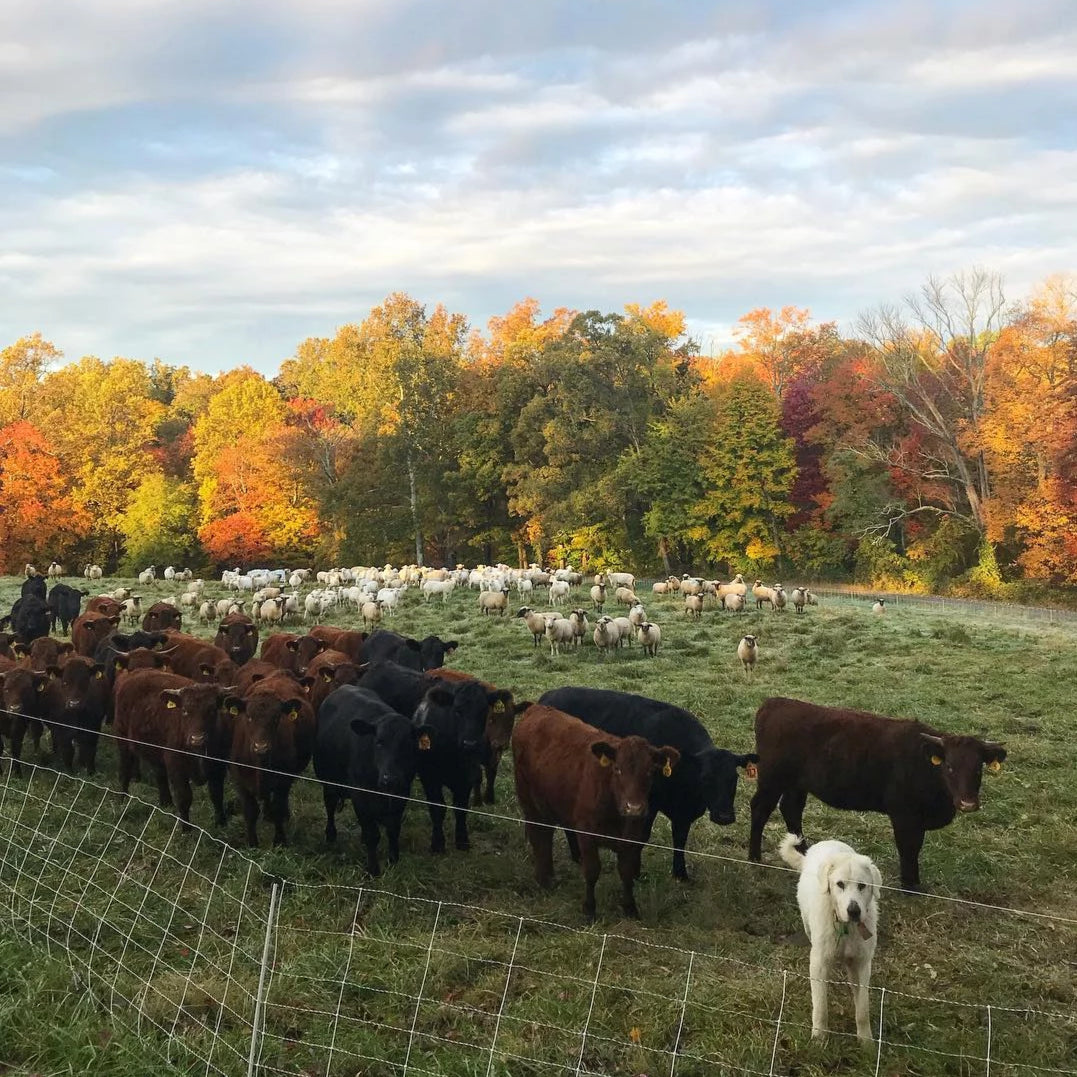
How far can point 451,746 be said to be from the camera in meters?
9.09

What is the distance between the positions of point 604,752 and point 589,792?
39cm

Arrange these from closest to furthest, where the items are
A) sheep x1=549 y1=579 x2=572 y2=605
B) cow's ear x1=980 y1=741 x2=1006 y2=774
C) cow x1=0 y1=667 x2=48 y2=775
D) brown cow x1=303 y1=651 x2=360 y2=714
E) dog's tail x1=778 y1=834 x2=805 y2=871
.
Answer: dog's tail x1=778 y1=834 x2=805 y2=871 < cow's ear x1=980 y1=741 x2=1006 y2=774 < brown cow x1=303 y1=651 x2=360 y2=714 < cow x1=0 y1=667 x2=48 y2=775 < sheep x1=549 y1=579 x2=572 y2=605

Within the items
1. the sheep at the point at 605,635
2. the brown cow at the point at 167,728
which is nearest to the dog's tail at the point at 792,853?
the brown cow at the point at 167,728

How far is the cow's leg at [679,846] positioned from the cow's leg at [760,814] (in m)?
0.80

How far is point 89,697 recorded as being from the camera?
11758 mm

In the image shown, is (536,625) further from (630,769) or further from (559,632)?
(630,769)

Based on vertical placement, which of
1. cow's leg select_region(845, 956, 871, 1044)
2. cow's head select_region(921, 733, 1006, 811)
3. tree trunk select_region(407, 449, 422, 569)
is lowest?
cow's leg select_region(845, 956, 871, 1044)

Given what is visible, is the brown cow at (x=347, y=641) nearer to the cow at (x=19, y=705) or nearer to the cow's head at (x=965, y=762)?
the cow at (x=19, y=705)

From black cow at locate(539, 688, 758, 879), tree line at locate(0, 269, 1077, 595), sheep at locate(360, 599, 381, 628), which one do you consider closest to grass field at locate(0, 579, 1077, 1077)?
black cow at locate(539, 688, 758, 879)

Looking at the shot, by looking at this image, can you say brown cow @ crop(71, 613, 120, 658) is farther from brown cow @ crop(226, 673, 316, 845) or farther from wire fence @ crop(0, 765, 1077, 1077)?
wire fence @ crop(0, 765, 1077, 1077)

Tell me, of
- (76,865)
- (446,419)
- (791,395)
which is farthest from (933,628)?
(446,419)

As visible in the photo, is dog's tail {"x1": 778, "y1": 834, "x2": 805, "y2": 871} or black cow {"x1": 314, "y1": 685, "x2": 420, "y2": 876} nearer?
dog's tail {"x1": 778, "y1": 834, "x2": 805, "y2": 871}

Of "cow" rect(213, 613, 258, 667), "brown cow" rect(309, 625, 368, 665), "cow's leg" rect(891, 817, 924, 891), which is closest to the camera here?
"cow's leg" rect(891, 817, 924, 891)

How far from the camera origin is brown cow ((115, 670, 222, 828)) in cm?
924
